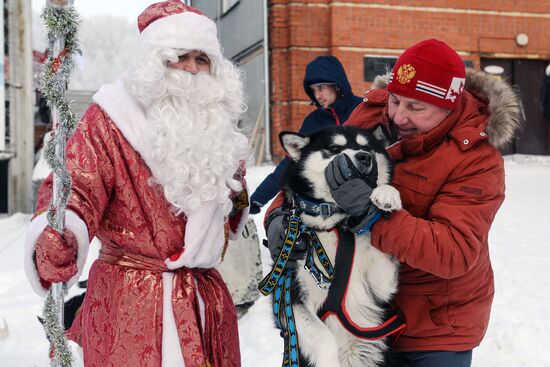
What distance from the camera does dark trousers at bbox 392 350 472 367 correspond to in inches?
72.3

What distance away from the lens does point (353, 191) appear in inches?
69.1

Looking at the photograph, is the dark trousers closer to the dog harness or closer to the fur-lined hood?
the dog harness

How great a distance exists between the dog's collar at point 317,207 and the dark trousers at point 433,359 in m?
0.54

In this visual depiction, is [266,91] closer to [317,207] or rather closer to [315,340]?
[317,207]

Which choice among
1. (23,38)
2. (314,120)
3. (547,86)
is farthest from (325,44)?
(314,120)

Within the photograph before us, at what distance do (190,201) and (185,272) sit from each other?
0.86ft

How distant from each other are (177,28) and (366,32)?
962 centimetres

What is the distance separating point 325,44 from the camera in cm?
1123

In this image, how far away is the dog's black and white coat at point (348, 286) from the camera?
192 cm

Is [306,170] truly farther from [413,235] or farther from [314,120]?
[314,120]

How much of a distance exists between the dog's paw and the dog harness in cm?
25

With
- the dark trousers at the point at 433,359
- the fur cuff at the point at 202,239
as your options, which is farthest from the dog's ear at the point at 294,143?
the dark trousers at the point at 433,359

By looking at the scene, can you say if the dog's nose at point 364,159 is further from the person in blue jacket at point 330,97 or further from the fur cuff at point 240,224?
the person in blue jacket at point 330,97

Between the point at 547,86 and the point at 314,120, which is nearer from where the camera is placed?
the point at 314,120
